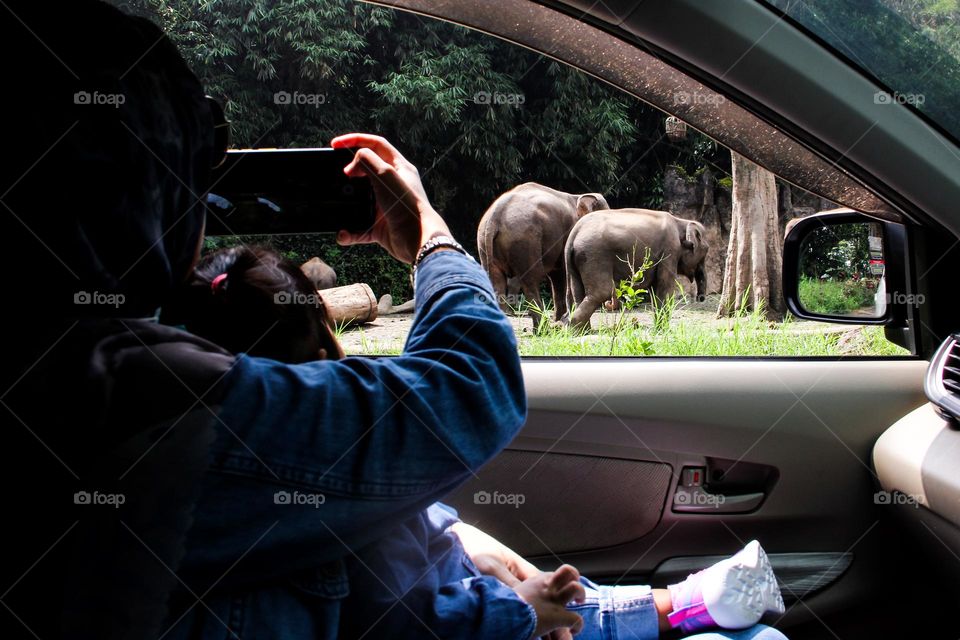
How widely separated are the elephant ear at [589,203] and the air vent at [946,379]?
133cm

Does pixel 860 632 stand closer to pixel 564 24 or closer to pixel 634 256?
pixel 564 24

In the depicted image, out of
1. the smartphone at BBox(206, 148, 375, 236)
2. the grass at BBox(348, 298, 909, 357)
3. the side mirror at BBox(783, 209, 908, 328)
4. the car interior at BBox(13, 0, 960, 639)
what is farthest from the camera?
the grass at BBox(348, 298, 909, 357)

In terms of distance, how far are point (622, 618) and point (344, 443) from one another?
0.91m

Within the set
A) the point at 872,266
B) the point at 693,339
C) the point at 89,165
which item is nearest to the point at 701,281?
the point at 693,339

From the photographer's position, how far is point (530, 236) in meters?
3.00

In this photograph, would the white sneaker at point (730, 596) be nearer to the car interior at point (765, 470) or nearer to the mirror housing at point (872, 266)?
the car interior at point (765, 470)

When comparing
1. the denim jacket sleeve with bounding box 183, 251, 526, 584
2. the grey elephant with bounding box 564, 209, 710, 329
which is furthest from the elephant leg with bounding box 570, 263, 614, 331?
the denim jacket sleeve with bounding box 183, 251, 526, 584

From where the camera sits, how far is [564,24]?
4.40ft

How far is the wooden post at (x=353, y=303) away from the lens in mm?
2326

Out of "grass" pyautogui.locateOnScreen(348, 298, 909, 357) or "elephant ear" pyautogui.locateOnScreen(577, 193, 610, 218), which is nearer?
"grass" pyautogui.locateOnScreen(348, 298, 909, 357)

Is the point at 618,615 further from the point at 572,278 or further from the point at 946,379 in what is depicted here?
the point at 572,278

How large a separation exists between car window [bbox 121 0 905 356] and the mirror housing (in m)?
0.05

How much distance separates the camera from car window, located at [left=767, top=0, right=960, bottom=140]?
48.9 inches

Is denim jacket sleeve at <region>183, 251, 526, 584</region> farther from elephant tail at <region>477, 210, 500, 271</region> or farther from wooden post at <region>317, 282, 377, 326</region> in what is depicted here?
elephant tail at <region>477, 210, 500, 271</region>
